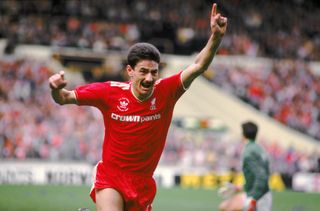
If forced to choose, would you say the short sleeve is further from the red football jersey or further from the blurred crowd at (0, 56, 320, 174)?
the blurred crowd at (0, 56, 320, 174)

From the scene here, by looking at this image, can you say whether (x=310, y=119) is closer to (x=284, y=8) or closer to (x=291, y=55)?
(x=291, y=55)

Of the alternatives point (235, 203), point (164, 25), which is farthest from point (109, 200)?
point (164, 25)

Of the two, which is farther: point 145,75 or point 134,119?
point 134,119

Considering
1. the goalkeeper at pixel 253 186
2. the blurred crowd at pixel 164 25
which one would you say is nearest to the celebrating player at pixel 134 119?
the goalkeeper at pixel 253 186

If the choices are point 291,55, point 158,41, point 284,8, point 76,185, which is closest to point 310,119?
point 291,55

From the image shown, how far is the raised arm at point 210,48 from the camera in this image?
6484mm

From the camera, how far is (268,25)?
41.9 m

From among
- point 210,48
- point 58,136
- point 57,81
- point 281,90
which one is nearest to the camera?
point 57,81

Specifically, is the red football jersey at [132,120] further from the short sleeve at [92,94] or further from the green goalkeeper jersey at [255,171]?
the green goalkeeper jersey at [255,171]

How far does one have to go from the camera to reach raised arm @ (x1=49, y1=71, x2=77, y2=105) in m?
6.40

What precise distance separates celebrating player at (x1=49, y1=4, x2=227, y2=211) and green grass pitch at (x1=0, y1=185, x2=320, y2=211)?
27.7ft

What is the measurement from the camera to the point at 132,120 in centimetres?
689

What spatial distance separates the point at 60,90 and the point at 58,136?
19.2 metres

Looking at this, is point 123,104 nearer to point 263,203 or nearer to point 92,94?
point 92,94
